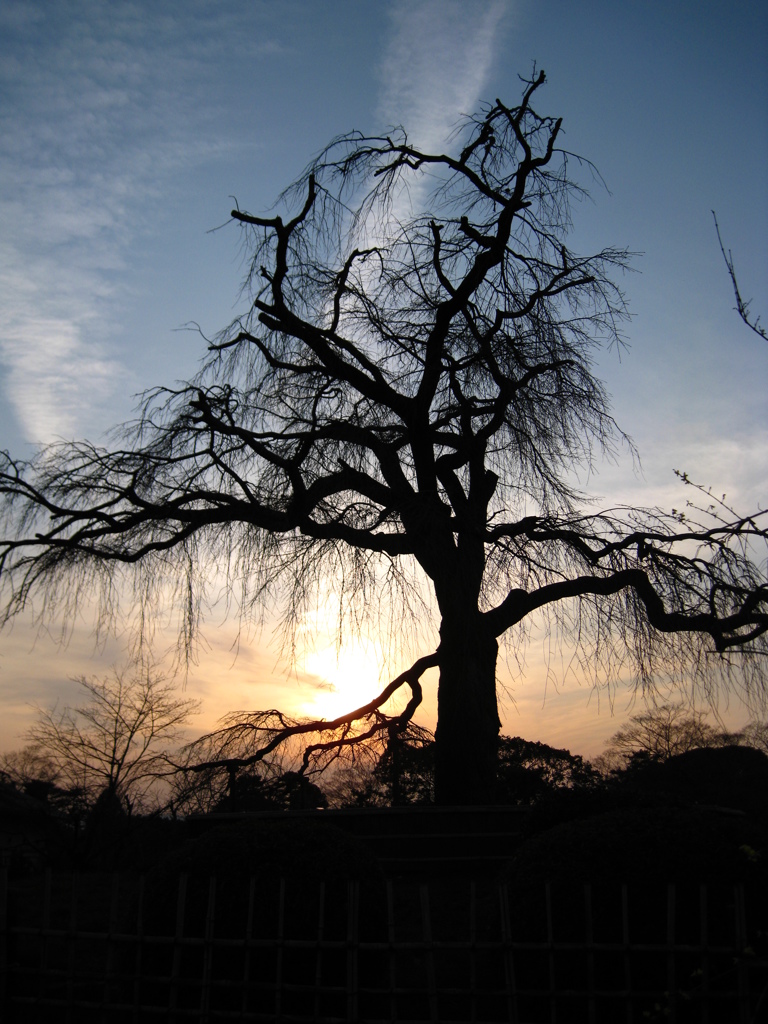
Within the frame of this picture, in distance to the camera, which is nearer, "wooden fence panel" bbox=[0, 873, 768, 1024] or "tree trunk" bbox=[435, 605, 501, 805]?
"wooden fence panel" bbox=[0, 873, 768, 1024]

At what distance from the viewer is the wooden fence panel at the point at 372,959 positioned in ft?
13.6

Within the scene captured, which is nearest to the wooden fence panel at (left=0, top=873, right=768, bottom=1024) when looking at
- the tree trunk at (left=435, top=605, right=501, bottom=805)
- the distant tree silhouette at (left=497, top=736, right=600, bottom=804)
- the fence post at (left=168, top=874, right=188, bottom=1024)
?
the fence post at (left=168, top=874, right=188, bottom=1024)

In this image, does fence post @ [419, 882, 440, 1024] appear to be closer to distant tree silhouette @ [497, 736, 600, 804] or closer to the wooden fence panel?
the wooden fence panel

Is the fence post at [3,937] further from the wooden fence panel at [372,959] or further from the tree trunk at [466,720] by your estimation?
the tree trunk at [466,720]

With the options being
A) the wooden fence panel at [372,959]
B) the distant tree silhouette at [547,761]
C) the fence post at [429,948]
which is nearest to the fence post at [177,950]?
the wooden fence panel at [372,959]

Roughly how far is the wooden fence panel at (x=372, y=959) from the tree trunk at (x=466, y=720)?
13.2ft

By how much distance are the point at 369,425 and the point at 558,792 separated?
432 centimetres

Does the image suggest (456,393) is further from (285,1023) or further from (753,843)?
(285,1023)

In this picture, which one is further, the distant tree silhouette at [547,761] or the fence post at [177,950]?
the distant tree silhouette at [547,761]

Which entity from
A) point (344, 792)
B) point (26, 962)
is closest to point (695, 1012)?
point (26, 962)

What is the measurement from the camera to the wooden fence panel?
13.6ft

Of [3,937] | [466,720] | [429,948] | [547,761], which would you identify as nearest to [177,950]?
[3,937]

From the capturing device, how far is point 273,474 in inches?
363

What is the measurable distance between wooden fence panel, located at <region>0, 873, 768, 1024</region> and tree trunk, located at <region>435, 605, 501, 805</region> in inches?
158
